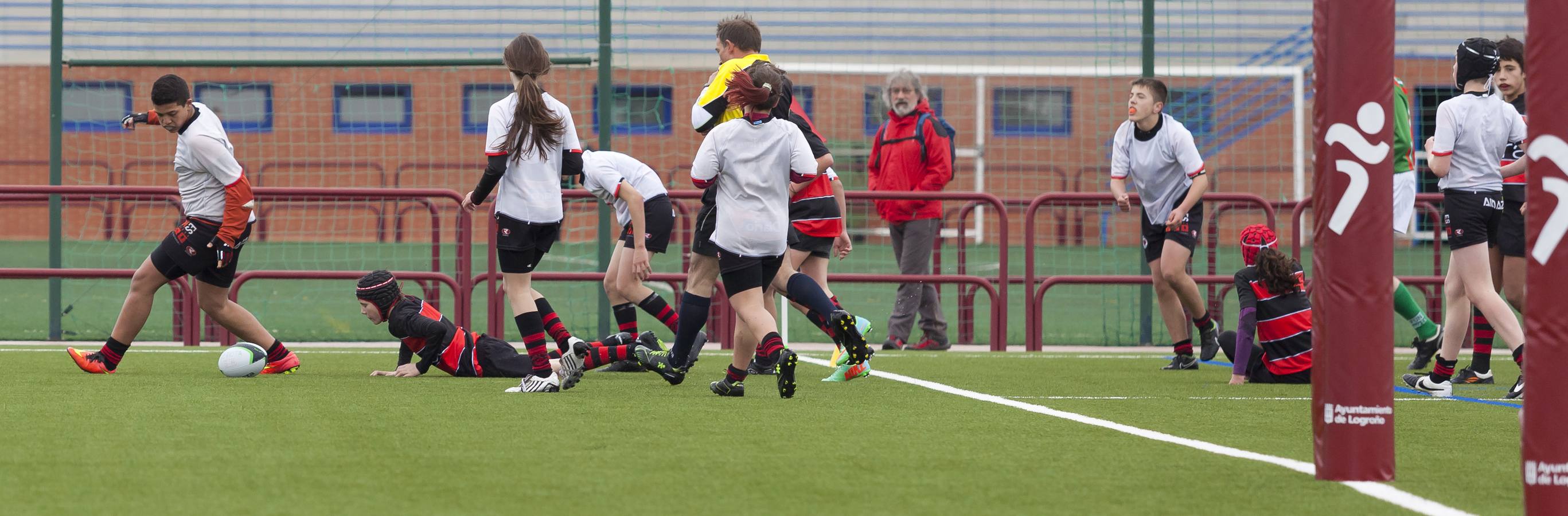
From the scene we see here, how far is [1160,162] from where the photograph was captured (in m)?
8.52

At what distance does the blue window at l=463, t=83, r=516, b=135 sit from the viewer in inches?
535

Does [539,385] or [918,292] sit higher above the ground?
[918,292]

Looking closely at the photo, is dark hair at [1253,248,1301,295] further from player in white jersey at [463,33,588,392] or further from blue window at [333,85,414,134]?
blue window at [333,85,414,134]

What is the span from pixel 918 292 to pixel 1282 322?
3.57 metres

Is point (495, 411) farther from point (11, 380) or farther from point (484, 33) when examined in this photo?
point (484, 33)

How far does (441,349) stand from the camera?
7391mm

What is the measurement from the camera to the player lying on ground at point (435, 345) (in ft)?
23.8

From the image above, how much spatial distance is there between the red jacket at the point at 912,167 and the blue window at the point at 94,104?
558 cm

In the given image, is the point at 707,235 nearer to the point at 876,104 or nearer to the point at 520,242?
the point at 520,242

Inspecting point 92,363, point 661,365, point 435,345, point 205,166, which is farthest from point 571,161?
point 92,363

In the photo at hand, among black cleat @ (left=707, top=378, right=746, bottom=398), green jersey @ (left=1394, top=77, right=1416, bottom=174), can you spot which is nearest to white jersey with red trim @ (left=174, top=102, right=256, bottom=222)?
black cleat @ (left=707, top=378, right=746, bottom=398)

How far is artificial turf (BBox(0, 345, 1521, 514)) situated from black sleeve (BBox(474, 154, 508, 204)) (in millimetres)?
814

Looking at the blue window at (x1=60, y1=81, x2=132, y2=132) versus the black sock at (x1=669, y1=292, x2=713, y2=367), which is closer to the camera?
the black sock at (x1=669, y1=292, x2=713, y2=367)

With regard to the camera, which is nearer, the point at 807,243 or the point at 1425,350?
the point at 807,243
